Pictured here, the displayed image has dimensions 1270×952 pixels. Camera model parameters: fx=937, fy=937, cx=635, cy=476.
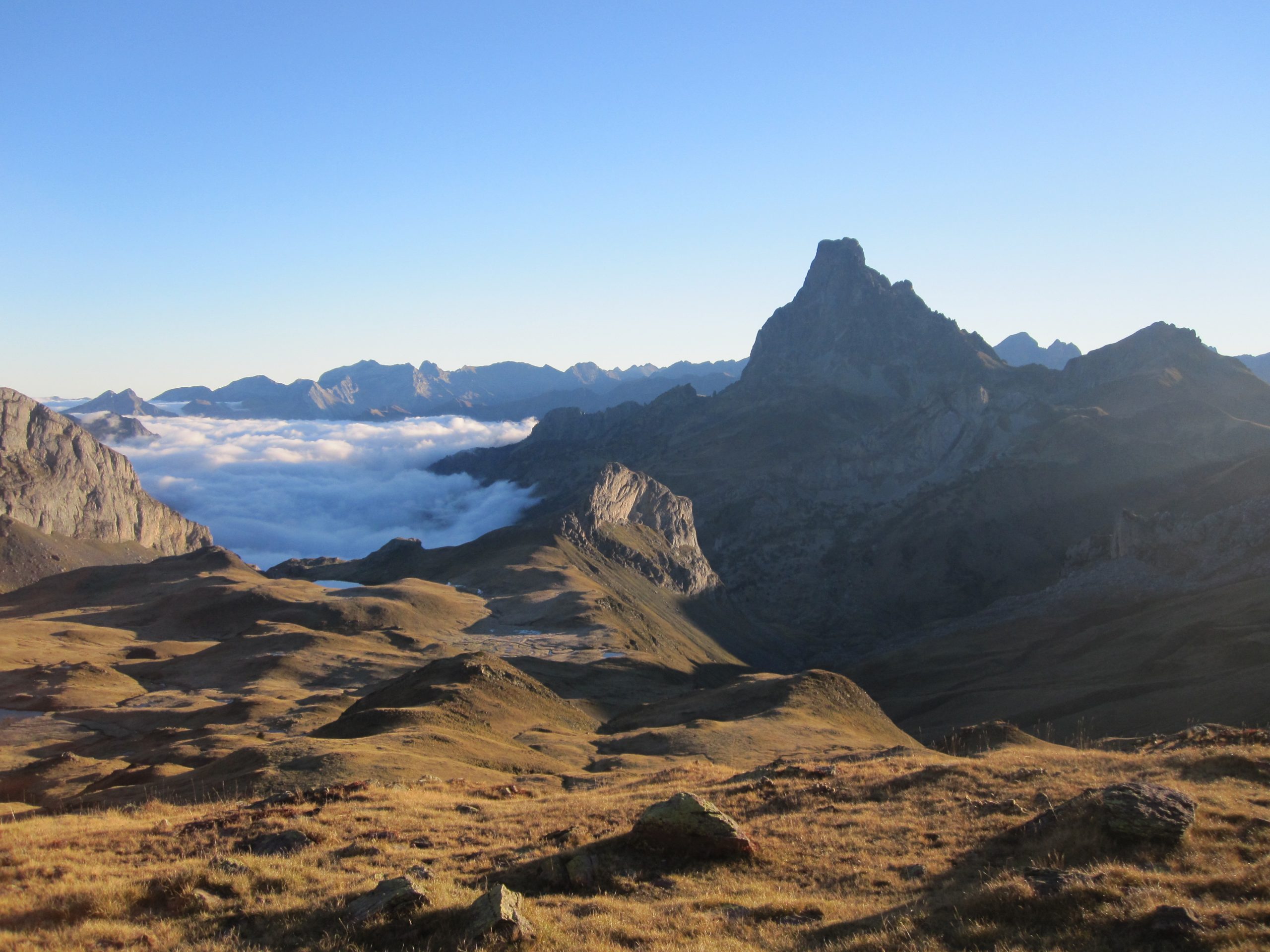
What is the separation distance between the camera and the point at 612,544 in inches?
6393

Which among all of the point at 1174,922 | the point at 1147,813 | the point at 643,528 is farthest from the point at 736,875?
the point at 643,528

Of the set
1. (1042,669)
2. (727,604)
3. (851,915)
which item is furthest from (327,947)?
(727,604)

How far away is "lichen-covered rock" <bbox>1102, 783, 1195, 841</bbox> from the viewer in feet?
54.5

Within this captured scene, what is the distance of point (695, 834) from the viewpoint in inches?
713

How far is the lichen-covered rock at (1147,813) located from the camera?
54.5 ft

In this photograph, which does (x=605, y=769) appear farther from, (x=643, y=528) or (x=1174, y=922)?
(x=643, y=528)

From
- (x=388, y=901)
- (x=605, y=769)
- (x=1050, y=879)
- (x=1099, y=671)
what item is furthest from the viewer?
(x=1099, y=671)

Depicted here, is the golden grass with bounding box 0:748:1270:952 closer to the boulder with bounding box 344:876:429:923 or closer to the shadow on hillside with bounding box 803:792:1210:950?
the shadow on hillside with bounding box 803:792:1210:950

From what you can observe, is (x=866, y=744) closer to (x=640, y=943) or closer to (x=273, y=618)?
(x=640, y=943)

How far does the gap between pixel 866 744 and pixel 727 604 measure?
→ 123 m

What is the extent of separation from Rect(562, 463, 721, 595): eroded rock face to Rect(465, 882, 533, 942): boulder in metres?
142

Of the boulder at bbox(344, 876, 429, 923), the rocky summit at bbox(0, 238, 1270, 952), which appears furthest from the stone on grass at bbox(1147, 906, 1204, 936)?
the boulder at bbox(344, 876, 429, 923)

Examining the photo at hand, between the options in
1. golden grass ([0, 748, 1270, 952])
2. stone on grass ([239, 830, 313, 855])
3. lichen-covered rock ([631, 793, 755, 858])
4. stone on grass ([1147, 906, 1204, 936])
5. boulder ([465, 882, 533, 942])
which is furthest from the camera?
stone on grass ([239, 830, 313, 855])

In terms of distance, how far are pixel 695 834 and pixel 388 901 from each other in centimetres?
614
